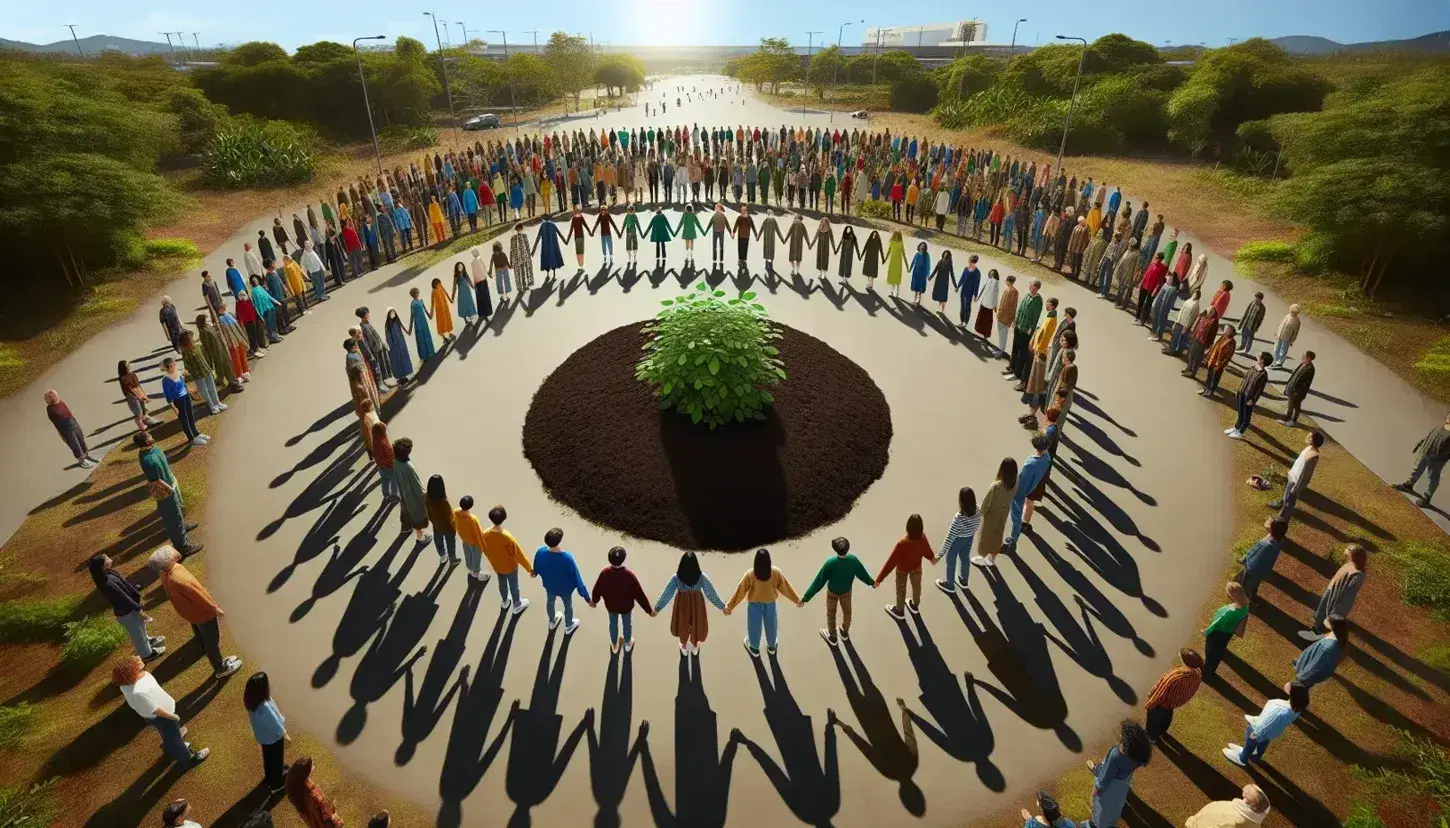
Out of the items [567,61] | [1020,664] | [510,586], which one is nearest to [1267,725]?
[1020,664]

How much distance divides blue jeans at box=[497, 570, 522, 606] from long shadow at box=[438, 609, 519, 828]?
36 centimetres

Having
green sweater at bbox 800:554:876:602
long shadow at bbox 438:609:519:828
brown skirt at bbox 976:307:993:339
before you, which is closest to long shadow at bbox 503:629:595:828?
long shadow at bbox 438:609:519:828

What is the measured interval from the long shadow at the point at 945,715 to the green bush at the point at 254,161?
31.8 m

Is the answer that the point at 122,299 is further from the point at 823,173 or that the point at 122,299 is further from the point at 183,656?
the point at 823,173

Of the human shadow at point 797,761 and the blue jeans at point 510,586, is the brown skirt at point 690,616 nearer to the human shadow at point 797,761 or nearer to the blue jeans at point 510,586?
the human shadow at point 797,761

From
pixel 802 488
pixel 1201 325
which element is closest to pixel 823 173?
pixel 1201 325

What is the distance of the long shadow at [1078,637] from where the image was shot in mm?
7641

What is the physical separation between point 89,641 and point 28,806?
6.84 ft

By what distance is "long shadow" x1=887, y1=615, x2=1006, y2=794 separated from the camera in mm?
6805

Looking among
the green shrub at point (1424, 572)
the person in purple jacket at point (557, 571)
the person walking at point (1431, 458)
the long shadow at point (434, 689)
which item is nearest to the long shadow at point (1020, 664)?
the person in purple jacket at point (557, 571)

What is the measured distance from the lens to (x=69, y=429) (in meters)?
10.9

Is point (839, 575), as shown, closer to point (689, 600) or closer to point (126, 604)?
point (689, 600)

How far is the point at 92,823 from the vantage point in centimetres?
623

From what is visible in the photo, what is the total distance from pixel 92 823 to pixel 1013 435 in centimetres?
1230
